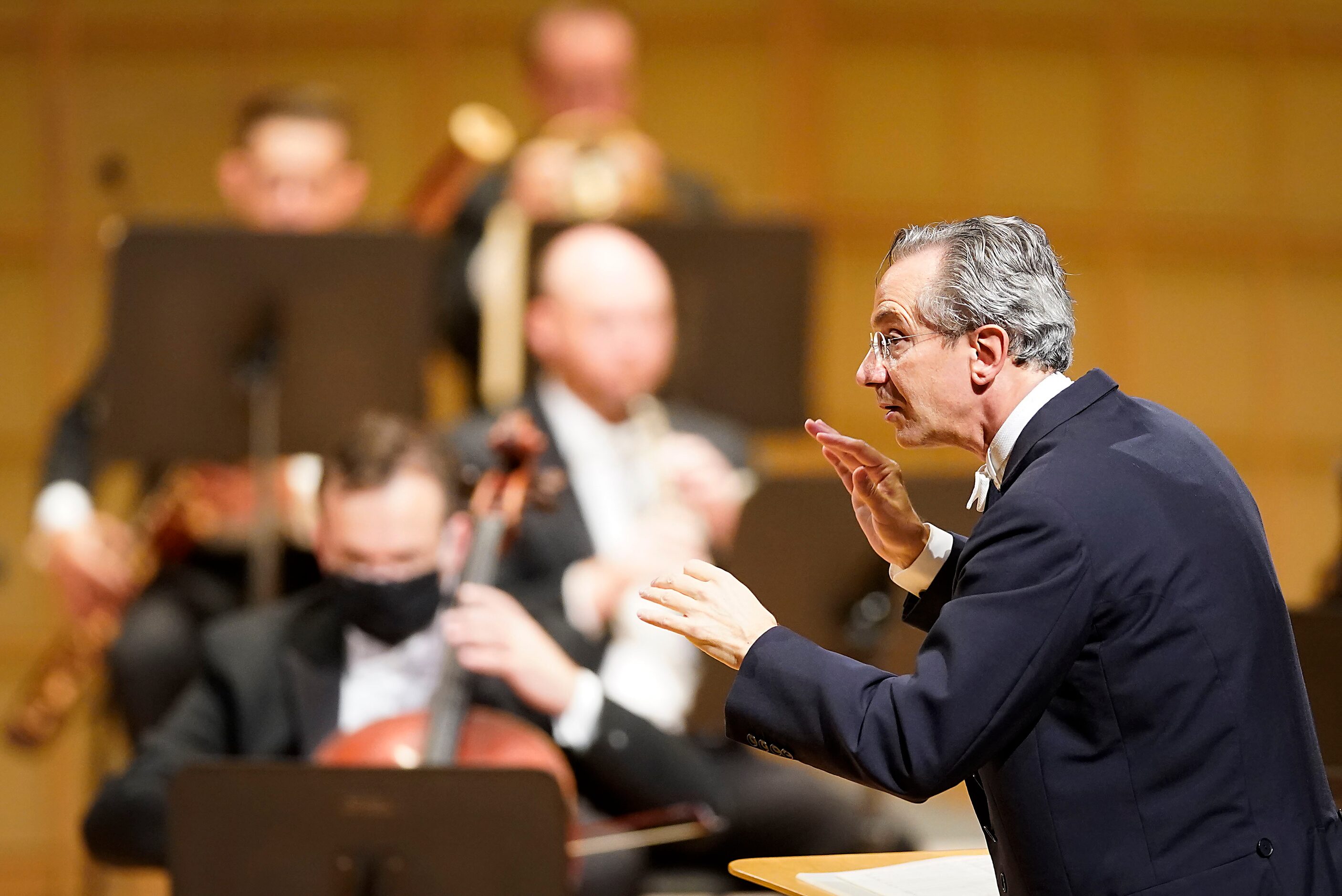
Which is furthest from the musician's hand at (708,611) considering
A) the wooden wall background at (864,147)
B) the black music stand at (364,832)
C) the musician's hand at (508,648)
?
the wooden wall background at (864,147)

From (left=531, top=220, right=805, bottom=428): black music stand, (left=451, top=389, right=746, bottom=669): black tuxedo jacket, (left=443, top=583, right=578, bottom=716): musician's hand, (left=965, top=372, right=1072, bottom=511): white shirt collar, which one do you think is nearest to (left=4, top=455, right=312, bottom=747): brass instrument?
(left=451, top=389, right=746, bottom=669): black tuxedo jacket

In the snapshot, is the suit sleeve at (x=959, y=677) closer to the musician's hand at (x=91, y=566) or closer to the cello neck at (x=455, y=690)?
the cello neck at (x=455, y=690)

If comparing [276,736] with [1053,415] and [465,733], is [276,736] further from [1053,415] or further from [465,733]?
[1053,415]

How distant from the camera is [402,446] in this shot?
2.55m

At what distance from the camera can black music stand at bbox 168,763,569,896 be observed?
6.33ft

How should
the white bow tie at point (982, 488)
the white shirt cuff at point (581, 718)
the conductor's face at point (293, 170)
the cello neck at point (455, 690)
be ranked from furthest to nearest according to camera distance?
the conductor's face at point (293, 170) → the white shirt cuff at point (581, 718) → the cello neck at point (455, 690) → the white bow tie at point (982, 488)

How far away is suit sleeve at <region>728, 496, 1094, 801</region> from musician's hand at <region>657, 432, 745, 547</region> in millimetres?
1663

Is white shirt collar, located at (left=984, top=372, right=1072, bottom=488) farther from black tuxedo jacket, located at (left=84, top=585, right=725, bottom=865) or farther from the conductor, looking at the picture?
black tuxedo jacket, located at (left=84, top=585, right=725, bottom=865)

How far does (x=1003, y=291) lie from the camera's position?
1.21 meters

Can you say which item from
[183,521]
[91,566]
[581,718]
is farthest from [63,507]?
[581,718]

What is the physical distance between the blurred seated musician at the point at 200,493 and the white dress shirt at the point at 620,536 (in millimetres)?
532

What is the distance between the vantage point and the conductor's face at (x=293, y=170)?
330 cm

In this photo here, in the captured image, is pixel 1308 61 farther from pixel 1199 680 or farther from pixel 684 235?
pixel 1199 680

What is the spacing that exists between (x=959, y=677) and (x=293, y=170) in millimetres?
2500
